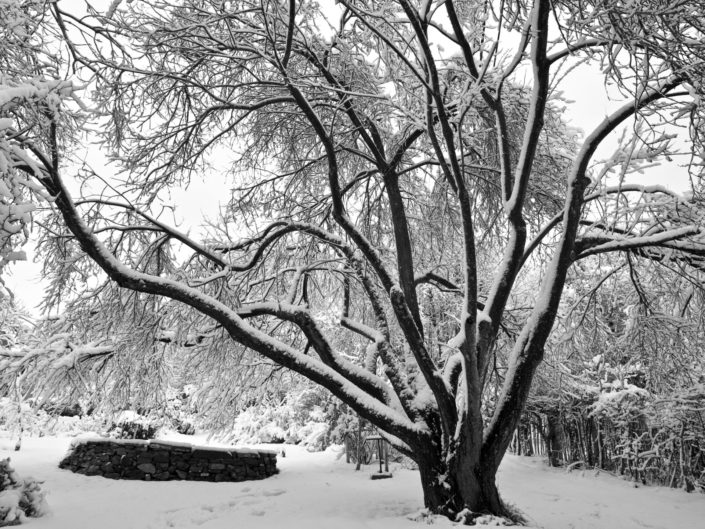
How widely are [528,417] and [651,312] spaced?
7107 millimetres

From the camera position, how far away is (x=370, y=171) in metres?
6.75

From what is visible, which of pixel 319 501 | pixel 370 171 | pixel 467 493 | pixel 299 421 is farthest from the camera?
pixel 299 421

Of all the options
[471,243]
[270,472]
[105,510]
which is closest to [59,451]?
[270,472]

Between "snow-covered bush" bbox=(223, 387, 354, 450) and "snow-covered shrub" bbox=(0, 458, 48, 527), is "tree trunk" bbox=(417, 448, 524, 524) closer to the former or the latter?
"snow-covered shrub" bbox=(0, 458, 48, 527)

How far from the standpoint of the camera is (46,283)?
5.47 meters

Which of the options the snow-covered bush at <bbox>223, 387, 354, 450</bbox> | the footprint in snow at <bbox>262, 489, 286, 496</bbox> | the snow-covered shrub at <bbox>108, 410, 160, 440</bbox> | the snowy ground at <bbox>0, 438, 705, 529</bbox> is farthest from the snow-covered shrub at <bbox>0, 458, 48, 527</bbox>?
the snow-covered shrub at <bbox>108, 410, 160, 440</bbox>

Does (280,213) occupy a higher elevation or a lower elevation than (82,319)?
higher

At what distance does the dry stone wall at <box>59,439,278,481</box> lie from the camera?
26.7 ft

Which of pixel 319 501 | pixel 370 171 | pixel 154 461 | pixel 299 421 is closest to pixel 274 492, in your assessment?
pixel 319 501

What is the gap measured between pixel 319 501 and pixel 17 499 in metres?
3.31

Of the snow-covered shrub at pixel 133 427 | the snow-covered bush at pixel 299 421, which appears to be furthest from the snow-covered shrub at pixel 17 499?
the snow-covered shrub at pixel 133 427

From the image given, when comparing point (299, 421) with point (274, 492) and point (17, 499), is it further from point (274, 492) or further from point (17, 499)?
point (17, 499)

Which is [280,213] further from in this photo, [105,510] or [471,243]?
[105,510]

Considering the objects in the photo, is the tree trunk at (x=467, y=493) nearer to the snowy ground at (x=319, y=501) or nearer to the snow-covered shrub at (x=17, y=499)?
the snowy ground at (x=319, y=501)
